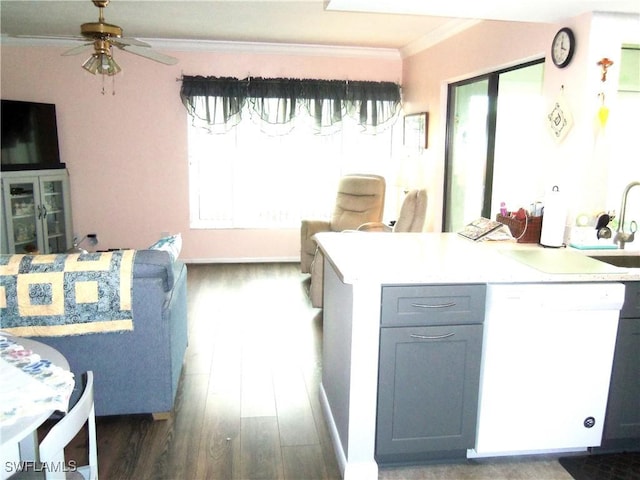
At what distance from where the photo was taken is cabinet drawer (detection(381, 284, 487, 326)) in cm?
208

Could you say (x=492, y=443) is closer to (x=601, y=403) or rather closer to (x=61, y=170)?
(x=601, y=403)

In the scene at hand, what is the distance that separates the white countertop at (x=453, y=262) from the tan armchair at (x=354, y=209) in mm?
2379

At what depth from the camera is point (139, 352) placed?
2.55 metres

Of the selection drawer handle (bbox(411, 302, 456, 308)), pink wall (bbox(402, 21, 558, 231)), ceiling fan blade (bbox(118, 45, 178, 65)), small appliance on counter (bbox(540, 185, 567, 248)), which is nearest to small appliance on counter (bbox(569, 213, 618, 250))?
small appliance on counter (bbox(540, 185, 567, 248))

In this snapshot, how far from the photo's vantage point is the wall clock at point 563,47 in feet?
9.56

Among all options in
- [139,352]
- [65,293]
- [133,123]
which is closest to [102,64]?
[65,293]

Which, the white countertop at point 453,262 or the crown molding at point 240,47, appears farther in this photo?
the crown molding at point 240,47

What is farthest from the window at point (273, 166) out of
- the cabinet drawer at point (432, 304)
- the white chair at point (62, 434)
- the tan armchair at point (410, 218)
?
the white chair at point (62, 434)

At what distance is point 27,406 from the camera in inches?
50.9

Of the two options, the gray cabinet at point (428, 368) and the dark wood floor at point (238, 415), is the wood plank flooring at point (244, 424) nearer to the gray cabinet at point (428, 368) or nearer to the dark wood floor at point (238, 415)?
the dark wood floor at point (238, 415)

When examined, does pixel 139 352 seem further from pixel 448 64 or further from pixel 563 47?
pixel 448 64

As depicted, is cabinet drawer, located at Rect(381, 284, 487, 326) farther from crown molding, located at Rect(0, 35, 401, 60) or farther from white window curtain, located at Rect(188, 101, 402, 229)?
crown molding, located at Rect(0, 35, 401, 60)

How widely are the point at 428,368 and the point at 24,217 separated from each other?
15.0ft

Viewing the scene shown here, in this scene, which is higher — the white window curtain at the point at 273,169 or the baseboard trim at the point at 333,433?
the white window curtain at the point at 273,169
